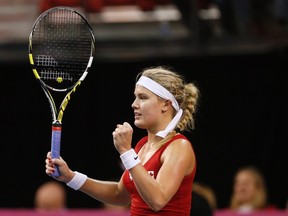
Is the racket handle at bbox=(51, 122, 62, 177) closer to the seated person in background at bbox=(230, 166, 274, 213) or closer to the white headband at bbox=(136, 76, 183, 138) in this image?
the white headband at bbox=(136, 76, 183, 138)

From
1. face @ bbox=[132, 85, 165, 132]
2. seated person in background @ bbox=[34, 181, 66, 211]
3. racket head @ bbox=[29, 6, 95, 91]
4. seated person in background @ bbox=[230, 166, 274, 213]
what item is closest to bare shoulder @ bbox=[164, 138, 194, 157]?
face @ bbox=[132, 85, 165, 132]

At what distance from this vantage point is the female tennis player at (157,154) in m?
4.45

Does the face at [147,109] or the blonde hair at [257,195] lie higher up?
the face at [147,109]

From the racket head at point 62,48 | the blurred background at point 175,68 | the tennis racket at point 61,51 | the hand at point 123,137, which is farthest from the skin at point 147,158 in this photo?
the blurred background at point 175,68

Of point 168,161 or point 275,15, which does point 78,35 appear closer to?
point 168,161

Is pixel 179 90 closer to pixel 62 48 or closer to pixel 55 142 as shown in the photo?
pixel 55 142

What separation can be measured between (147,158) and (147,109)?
0.27 m

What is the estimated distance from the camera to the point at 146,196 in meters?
4.40

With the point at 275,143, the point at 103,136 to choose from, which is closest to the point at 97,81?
the point at 103,136

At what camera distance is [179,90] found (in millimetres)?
4840

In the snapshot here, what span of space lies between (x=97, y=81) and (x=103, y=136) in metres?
0.62

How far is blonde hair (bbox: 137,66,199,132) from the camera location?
4.80 meters

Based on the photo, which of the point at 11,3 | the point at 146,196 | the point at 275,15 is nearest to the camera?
the point at 146,196

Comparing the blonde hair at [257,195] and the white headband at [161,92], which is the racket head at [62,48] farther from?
the blonde hair at [257,195]
